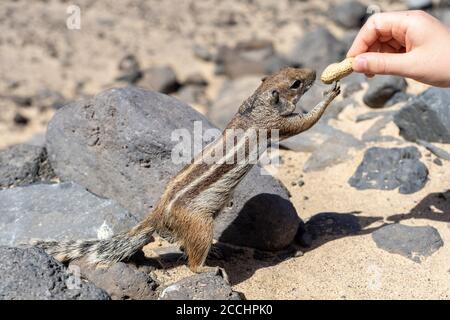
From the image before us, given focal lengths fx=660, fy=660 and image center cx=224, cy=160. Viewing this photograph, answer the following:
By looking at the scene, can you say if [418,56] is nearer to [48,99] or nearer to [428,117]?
[428,117]

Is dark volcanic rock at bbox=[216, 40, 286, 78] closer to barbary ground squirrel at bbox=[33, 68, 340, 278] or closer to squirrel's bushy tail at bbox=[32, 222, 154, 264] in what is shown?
barbary ground squirrel at bbox=[33, 68, 340, 278]

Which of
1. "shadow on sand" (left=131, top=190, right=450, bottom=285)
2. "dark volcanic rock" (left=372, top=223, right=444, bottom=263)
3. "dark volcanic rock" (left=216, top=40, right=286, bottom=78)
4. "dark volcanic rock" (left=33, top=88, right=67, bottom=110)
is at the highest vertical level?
"dark volcanic rock" (left=372, top=223, right=444, bottom=263)

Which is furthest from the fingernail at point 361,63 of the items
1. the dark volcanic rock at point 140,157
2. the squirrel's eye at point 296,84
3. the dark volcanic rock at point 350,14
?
the dark volcanic rock at point 350,14

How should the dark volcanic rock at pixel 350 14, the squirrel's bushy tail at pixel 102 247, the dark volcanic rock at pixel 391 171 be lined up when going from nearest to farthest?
the squirrel's bushy tail at pixel 102 247
the dark volcanic rock at pixel 391 171
the dark volcanic rock at pixel 350 14

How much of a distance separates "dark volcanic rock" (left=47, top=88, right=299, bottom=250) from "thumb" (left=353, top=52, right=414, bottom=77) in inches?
53.8

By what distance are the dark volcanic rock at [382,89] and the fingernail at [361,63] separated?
2.83m

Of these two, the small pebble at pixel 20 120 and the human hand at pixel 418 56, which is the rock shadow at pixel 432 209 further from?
the small pebble at pixel 20 120

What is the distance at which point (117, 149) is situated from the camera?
19.0 ft

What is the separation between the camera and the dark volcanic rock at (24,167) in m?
6.32

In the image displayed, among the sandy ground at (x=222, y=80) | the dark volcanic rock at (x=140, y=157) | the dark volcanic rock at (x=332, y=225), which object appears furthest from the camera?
the dark volcanic rock at (x=332, y=225)

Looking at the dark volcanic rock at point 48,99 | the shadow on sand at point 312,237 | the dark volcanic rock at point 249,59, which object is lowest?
the dark volcanic rock at point 48,99

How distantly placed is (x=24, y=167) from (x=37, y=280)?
2.42m

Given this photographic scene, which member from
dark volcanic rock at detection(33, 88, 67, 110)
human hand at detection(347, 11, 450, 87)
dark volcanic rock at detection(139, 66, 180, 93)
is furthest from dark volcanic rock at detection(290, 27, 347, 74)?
human hand at detection(347, 11, 450, 87)

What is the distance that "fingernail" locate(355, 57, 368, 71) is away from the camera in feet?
16.2
